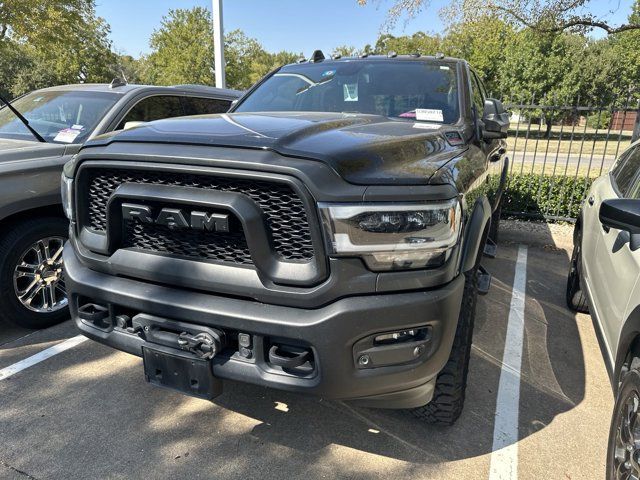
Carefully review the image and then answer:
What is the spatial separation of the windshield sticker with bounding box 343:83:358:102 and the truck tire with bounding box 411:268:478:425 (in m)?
1.56

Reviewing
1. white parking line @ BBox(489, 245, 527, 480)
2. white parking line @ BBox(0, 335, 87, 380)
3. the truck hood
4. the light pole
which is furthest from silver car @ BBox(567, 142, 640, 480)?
the light pole

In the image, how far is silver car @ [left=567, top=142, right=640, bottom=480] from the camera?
6.39 feet

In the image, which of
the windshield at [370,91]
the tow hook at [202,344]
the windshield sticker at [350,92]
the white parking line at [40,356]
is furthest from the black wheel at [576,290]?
the white parking line at [40,356]

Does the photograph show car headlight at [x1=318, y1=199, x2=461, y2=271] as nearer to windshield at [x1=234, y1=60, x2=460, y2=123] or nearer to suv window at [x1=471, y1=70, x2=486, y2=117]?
windshield at [x1=234, y1=60, x2=460, y2=123]

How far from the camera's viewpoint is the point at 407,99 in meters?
3.25

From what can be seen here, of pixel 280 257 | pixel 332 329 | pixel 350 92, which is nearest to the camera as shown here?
pixel 332 329

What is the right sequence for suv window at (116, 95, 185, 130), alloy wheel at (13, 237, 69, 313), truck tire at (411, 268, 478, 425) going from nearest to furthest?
truck tire at (411, 268, 478, 425) → alloy wheel at (13, 237, 69, 313) → suv window at (116, 95, 185, 130)

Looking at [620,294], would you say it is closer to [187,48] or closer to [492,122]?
[492,122]

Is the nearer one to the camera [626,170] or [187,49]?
[626,170]

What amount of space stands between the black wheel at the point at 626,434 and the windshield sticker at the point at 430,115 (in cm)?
179

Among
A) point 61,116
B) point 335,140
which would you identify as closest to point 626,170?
point 335,140

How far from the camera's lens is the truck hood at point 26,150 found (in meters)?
3.38

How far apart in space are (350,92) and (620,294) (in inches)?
83.0

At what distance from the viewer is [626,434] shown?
197 centimetres
